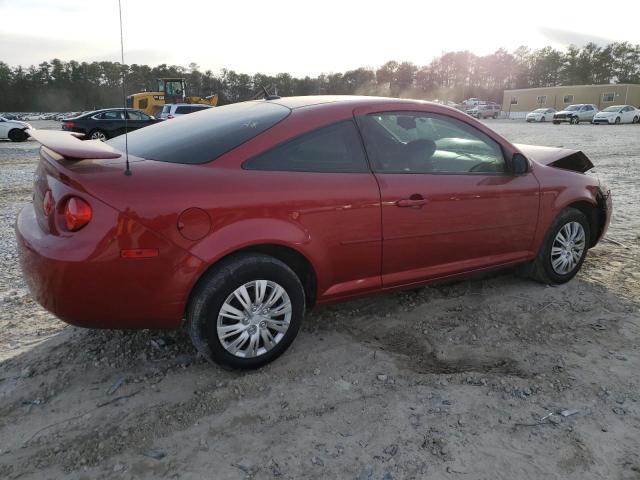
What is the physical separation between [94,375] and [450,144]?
277 centimetres

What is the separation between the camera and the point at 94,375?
2.92m

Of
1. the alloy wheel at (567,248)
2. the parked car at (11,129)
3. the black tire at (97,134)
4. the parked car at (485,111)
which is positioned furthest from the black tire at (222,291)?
the parked car at (485,111)

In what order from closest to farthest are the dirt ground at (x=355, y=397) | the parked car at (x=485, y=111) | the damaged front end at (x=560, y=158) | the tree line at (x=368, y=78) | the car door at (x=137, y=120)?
1. the dirt ground at (x=355, y=397)
2. the damaged front end at (x=560, y=158)
3. the car door at (x=137, y=120)
4. the parked car at (x=485, y=111)
5. the tree line at (x=368, y=78)

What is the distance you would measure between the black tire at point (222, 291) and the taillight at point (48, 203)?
0.83 m

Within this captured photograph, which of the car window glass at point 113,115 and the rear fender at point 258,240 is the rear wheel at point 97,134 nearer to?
the car window glass at point 113,115

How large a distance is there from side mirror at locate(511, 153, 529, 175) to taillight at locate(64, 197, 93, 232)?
2.92 meters

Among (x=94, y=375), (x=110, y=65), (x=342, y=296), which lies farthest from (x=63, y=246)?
(x=110, y=65)

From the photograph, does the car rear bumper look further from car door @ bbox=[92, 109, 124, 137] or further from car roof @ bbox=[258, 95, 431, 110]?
car door @ bbox=[92, 109, 124, 137]

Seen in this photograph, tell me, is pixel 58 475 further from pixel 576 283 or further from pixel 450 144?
pixel 576 283

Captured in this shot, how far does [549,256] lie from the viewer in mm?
4184

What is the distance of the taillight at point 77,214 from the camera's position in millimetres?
2463

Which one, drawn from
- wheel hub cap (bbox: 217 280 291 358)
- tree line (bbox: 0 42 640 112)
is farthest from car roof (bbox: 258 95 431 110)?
tree line (bbox: 0 42 640 112)

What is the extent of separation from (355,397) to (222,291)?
3.01 feet

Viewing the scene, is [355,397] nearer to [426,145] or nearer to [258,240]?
[258,240]
